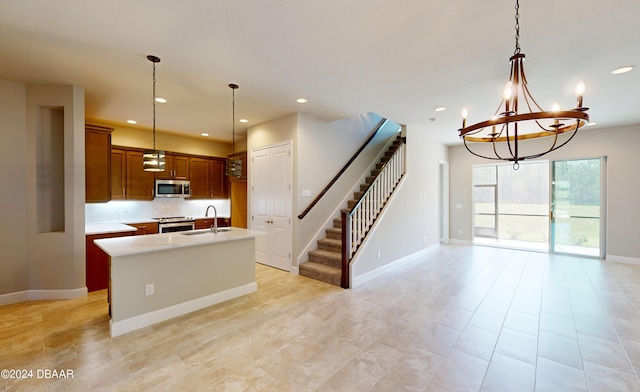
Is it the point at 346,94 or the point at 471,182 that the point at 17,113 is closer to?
the point at 346,94

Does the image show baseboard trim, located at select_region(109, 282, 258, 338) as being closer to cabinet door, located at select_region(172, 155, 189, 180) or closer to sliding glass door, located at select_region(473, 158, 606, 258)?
cabinet door, located at select_region(172, 155, 189, 180)

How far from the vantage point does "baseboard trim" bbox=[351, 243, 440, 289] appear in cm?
428

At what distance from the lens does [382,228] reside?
15.9ft

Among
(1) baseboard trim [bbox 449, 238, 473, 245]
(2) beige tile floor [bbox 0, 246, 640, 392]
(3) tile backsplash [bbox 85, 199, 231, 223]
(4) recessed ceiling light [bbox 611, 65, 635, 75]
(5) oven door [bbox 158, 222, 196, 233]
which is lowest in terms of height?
(2) beige tile floor [bbox 0, 246, 640, 392]

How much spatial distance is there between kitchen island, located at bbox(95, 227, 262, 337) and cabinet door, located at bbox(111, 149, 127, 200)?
8.90ft

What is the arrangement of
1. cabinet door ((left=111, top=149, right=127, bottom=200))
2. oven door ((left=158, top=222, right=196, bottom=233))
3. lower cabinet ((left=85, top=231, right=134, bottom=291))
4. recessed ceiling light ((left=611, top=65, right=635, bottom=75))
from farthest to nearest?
oven door ((left=158, top=222, right=196, bottom=233)) → cabinet door ((left=111, top=149, right=127, bottom=200)) → lower cabinet ((left=85, top=231, right=134, bottom=291)) → recessed ceiling light ((left=611, top=65, right=635, bottom=75))

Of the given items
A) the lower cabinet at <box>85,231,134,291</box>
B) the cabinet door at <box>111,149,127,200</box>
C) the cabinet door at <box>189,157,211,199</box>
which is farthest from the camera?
the cabinet door at <box>189,157,211,199</box>

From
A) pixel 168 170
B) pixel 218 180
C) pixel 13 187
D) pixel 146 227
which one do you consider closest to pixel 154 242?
pixel 13 187

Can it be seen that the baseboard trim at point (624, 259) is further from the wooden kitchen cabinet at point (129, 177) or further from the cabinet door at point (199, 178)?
the wooden kitchen cabinet at point (129, 177)

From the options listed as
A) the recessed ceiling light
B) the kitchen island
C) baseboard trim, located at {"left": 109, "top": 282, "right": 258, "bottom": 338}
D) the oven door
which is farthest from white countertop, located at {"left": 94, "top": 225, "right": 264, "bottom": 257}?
the recessed ceiling light

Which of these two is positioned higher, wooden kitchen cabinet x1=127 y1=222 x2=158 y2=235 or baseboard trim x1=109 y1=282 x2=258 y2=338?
wooden kitchen cabinet x1=127 y1=222 x2=158 y2=235

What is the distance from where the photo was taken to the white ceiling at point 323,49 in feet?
6.91

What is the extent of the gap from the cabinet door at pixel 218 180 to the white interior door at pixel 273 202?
5.95ft

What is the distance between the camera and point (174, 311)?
10.4 feet
